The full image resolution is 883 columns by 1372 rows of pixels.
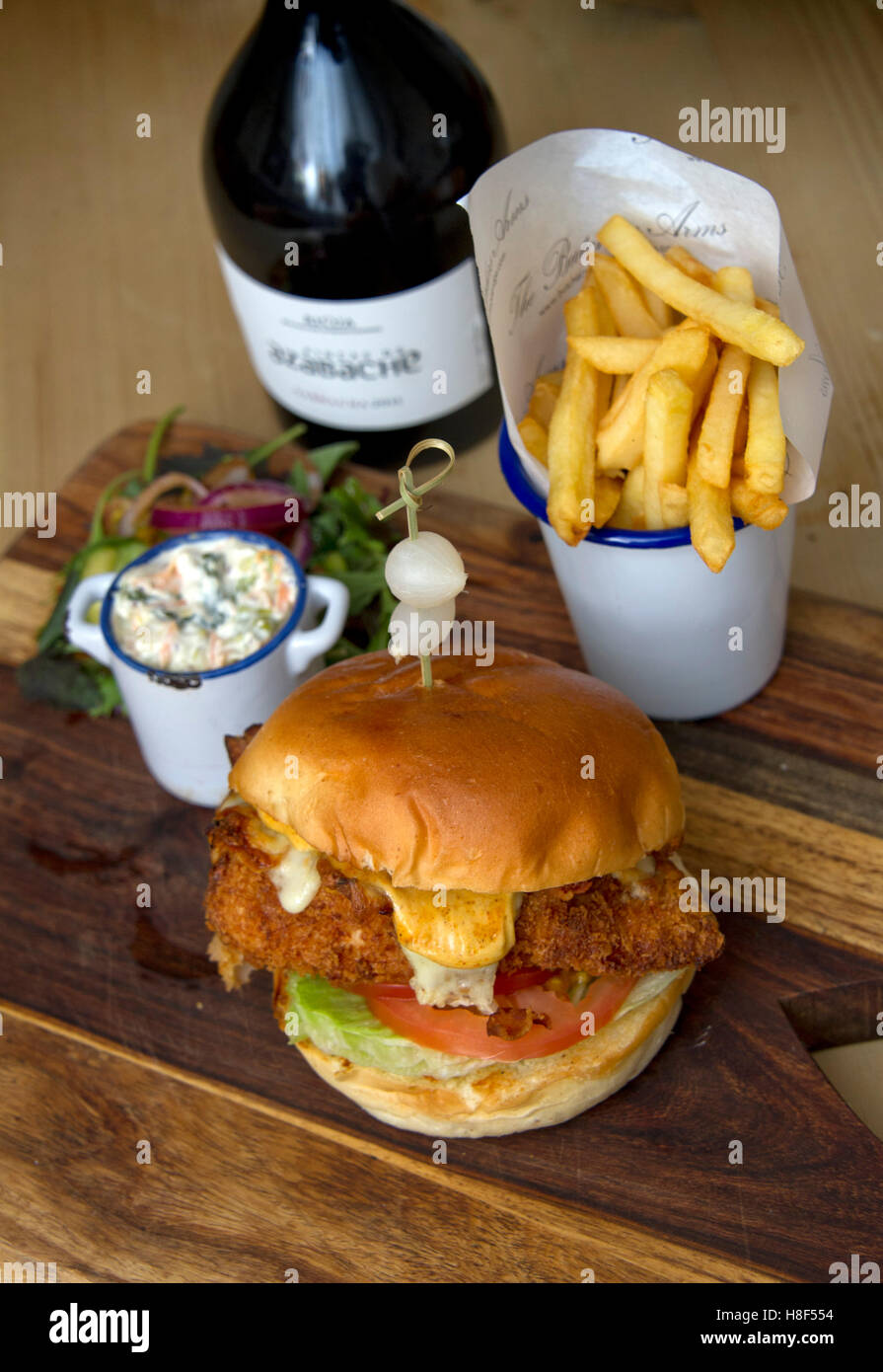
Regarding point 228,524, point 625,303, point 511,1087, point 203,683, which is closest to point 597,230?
point 625,303

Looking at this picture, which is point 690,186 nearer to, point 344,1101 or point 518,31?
point 344,1101

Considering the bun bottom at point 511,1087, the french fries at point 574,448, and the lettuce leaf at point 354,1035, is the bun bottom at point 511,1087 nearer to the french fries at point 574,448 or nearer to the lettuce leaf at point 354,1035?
the lettuce leaf at point 354,1035

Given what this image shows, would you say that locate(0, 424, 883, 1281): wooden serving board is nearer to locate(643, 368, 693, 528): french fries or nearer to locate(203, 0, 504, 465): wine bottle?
locate(643, 368, 693, 528): french fries

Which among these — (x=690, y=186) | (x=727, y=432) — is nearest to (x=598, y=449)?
(x=727, y=432)

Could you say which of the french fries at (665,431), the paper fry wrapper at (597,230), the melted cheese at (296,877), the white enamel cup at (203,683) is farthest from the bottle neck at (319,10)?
the melted cheese at (296,877)

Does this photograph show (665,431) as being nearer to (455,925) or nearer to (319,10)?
(455,925)

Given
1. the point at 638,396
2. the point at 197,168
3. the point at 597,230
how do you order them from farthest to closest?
the point at 197,168 → the point at 597,230 → the point at 638,396

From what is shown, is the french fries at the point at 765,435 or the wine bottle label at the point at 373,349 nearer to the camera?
the french fries at the point at 765,435

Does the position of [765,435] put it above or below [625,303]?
below
